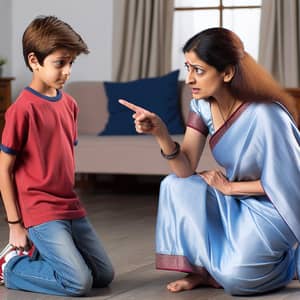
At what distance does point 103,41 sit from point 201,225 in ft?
13.2

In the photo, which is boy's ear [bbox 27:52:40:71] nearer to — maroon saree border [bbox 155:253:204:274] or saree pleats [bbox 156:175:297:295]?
saree pleats [bbox 156:175:297:295]

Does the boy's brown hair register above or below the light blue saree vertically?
above

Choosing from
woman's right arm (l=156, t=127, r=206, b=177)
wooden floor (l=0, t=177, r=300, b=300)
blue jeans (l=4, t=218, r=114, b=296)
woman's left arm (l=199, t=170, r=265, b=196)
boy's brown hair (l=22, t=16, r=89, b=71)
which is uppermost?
boy's brown hair (l=22, t=16, r=89, b=71)

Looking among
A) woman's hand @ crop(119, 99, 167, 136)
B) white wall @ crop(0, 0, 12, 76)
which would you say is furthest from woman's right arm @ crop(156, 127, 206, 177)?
white wall @ crop(0, 0, 12, 76)

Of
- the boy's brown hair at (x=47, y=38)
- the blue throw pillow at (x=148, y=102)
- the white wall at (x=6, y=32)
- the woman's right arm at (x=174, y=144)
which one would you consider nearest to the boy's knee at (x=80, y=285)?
the woman's right arm at (x=174, y=144)

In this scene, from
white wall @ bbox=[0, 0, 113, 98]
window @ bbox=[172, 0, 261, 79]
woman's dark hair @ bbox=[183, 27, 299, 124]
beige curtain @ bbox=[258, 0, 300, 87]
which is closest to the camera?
woman's dark hair @ bbox=[183, 27, 299, 124]

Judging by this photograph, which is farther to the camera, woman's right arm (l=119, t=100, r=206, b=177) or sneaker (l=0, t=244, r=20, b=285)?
sneaker (l=0, t=244, r=20, b=285)

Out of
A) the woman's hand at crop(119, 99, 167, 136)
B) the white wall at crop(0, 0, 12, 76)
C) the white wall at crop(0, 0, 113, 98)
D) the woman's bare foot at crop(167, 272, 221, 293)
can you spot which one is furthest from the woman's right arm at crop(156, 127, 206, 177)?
the white wall at crop(0, 0, 12, 76)

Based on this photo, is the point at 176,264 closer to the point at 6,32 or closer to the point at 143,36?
the point at 143,36

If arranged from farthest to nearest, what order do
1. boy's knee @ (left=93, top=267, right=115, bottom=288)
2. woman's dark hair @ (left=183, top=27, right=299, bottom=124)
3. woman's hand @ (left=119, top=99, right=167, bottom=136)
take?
1. boy's knee @ (left=93, top=267, right=115, bottom=288)
2. woman's dark hair @ (left=183, top=27, right=299, bottom=124)
3. woman's hand @ (left=119, top=99, right=167, bottom=136)

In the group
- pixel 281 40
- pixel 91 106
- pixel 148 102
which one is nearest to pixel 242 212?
pixel 148 102

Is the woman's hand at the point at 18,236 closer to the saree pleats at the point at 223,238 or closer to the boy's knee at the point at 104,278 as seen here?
the boy's knee at the point at 104,278

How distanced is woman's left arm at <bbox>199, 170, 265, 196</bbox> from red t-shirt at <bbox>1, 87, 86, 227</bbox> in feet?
1.63

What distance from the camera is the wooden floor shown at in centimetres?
289
